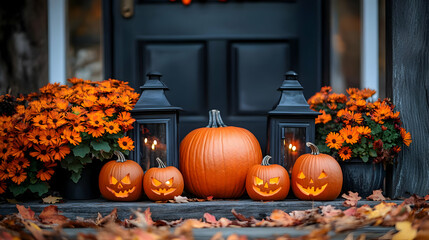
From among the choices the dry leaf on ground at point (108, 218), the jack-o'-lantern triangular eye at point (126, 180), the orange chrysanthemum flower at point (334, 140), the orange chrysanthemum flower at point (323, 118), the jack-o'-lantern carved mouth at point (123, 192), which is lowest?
the dry leaf on ground at point (108, 218)

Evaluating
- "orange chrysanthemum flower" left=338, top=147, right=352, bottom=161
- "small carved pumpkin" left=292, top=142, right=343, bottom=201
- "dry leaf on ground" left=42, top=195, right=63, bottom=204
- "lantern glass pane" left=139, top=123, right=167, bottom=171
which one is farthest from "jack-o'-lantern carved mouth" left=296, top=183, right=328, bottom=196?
"dry leaf on ground" left=42, top=195, right=63, bottom=204

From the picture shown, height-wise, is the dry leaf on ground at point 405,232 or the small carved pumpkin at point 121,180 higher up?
the small carved pumpkin at point 121,180

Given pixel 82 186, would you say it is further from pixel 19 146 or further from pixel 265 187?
→ pixel 265 187

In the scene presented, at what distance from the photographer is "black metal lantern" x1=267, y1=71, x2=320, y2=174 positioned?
2.08 meters

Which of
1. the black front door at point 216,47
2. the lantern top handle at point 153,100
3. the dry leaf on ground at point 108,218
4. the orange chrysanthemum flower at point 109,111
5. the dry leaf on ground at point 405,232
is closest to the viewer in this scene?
the dry leaf on ground at point 405,232

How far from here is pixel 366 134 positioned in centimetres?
200

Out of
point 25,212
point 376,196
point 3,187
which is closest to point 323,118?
point 376,196

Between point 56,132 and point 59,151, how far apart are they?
99 mm

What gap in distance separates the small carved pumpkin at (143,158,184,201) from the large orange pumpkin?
14cm

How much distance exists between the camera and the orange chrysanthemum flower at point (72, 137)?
185 centimetres

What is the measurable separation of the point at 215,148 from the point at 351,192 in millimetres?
787

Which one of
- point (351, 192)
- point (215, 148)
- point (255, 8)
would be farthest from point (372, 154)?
point (255, 8)

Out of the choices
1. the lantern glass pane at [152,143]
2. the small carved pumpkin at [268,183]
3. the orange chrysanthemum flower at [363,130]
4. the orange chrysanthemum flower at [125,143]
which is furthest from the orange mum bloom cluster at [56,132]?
the orange chrysanthemum flower at [363,130]

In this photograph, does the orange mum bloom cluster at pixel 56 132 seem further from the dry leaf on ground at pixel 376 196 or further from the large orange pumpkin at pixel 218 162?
the dry leaf on ground at pixel 376 196
